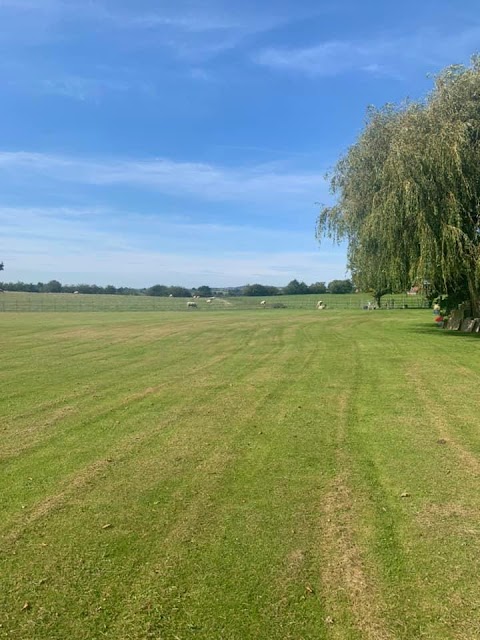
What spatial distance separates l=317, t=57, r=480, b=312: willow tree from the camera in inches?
609

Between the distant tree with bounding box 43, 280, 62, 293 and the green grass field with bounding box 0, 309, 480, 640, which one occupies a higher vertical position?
the distant tree with bounding box 43, 280, 62, 293

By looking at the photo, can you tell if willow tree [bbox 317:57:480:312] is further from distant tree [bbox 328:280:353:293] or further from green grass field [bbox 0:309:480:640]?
distant tree [bbox 328:280:353:293]

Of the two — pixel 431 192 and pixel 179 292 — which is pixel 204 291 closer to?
pixel 179 292

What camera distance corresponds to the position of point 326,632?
2.51m

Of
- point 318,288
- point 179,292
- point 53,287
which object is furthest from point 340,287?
point 53,287

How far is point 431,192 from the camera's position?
1584cm

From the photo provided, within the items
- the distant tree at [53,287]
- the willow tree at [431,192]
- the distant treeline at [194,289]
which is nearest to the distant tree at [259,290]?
the distant treeline at [194,289]

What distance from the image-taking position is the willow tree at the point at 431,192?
15.5 m

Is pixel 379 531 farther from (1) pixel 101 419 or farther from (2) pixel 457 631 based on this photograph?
(1) pixel 101 419

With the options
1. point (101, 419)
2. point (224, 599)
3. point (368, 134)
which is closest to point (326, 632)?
point (224, 599)

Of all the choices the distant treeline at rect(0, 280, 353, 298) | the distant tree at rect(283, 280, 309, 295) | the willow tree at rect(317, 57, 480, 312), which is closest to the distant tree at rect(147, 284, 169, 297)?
the distant treeline at rect(0, 280, 353, 298)

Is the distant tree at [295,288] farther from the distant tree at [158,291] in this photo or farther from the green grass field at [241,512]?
the green grass field at [241,512]

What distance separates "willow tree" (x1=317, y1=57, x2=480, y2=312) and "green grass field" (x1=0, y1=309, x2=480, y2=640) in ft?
27.1

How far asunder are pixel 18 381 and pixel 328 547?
785cm
